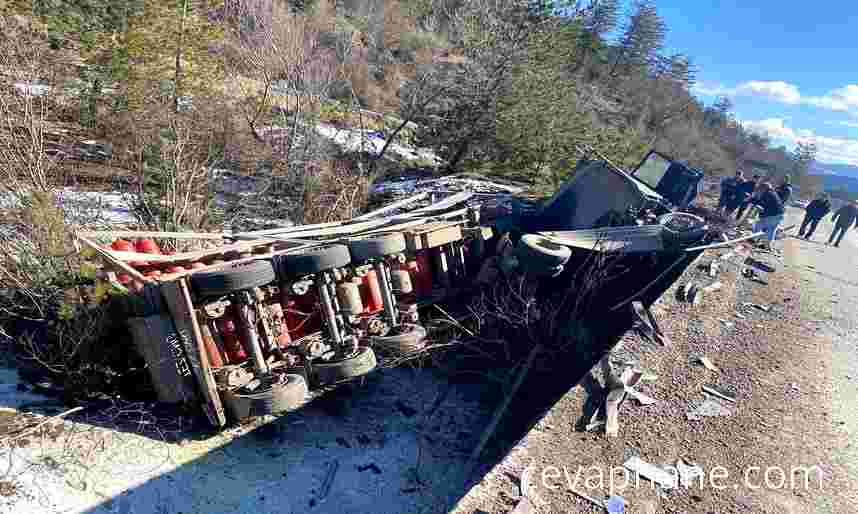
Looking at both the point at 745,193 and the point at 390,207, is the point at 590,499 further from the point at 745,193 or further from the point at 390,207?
the point at 745,193

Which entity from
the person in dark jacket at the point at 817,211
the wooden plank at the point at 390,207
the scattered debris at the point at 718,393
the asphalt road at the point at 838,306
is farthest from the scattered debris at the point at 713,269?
the person in dark jacket at the point at 817,211

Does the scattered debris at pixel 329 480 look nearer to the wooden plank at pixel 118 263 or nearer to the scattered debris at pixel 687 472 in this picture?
the wooden plank at pixel 118 263

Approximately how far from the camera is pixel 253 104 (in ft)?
35.3

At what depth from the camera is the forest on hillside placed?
20.1ft

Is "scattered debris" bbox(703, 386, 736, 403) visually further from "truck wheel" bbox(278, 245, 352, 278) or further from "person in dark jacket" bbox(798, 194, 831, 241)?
"person in dark jacket" bbox(798, 194, 831, 241)

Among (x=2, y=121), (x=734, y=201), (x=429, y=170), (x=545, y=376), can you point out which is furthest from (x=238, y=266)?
(x=734, y=201)

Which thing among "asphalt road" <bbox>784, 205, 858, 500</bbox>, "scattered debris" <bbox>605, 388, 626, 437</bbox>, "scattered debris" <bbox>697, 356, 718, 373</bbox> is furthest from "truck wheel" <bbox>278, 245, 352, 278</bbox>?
"asphalt road" <bbox>784, 205, 858, 500</bbox>

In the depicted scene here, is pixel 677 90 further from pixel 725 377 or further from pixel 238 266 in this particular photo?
pixel 238 266

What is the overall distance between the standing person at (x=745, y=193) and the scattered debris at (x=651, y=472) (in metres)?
10.6

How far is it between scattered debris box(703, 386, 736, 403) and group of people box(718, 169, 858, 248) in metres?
7.55

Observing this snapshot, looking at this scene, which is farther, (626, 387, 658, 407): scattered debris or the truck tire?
the truck tire

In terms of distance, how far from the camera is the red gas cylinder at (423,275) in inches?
208

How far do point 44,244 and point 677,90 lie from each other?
144 feet

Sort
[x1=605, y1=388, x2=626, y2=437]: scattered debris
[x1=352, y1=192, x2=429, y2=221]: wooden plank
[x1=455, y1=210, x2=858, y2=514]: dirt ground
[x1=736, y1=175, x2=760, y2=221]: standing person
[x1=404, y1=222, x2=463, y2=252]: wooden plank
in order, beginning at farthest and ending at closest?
[x1=736, y1=175, x2=760, y2=221]: standing person
[x1=352, y1=192, x2=429, y2=221]: wooden plank
[x1=404, y1=222, x2=463, y2=252]: wooden plank
[x1=605, y1=388, x2=626, y2=437]: scattered debris
[x1=455, y1=210, x2=858, y2=514]: dirt ground
